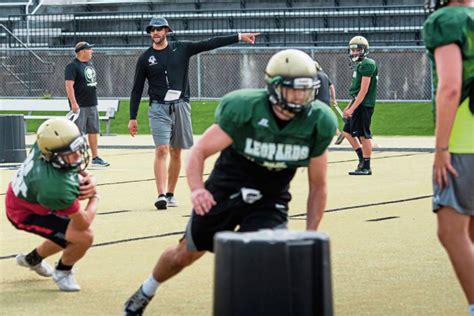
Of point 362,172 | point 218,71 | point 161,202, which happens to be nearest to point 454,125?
point 161,202

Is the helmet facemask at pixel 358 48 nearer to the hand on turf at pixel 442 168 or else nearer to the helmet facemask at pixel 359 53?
the helmet facemask at pixel 359 53

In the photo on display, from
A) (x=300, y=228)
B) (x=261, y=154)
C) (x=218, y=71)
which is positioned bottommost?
(x=300, y=228)

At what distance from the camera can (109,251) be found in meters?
10.3

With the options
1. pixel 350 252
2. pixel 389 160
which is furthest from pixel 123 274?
Result: pixel 389 160

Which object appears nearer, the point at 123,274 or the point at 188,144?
the point at 123,274

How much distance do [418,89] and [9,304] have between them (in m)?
21.2

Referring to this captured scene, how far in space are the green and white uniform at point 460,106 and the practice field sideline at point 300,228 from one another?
1.32m

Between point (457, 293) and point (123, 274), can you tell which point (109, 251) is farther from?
point (457, 293)

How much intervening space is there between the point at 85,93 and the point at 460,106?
43.5ft

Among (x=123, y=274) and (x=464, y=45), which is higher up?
(x=464, y=45)

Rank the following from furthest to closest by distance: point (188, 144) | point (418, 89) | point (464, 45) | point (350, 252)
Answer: point (418, 89) < point (188, 144) < point (350, 252) < point (464, 45)

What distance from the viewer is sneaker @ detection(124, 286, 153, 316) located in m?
7.26

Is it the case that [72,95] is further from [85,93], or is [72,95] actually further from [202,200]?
[202,200]

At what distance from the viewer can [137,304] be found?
7281mm
